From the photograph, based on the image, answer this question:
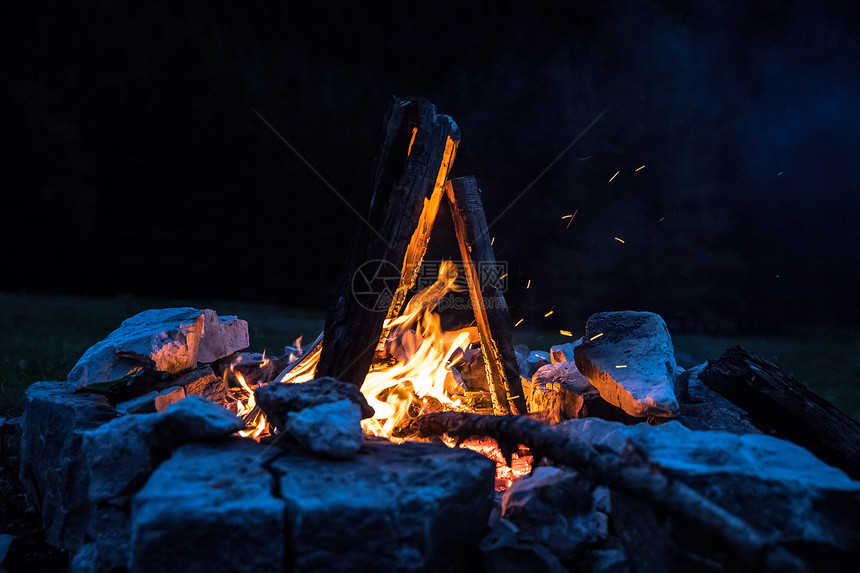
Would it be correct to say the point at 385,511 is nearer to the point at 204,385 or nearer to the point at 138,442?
the point at 138,442

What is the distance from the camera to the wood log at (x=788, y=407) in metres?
2.01

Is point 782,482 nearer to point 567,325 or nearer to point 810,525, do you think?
point 810,525

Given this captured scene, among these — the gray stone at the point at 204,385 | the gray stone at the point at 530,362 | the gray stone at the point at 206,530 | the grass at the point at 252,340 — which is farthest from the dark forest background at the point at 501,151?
the gray stone at the point at 206,530

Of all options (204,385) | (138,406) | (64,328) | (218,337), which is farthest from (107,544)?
(64,328)

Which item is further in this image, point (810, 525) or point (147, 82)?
point (147, 82)

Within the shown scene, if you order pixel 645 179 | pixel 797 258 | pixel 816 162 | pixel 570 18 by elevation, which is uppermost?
pixel 570 18

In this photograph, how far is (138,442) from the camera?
155cm

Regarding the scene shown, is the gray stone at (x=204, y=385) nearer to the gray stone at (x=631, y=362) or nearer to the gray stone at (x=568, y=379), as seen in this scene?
the gray stone at (x=568, y=379)

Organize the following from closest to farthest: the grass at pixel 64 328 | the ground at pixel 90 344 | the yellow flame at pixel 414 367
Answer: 1. the ground at pixel 90 344
2. the yellow flame at pixel 414 367
3. the grass at pixel 64 328

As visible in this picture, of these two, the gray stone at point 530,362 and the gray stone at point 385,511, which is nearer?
the gray stone at point 385,511

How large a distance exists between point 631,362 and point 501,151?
4932mm

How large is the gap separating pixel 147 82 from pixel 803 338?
10663 mm

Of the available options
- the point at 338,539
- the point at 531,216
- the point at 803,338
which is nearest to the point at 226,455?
the point at 338,539

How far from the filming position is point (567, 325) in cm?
688
